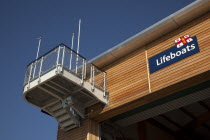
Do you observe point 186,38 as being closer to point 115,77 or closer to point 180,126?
point 115,77

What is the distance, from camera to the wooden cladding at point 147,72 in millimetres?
11859

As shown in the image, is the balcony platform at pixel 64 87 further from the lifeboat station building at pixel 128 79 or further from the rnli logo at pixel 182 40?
the rnli logo at pixel 182 40

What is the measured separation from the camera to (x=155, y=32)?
13766mm

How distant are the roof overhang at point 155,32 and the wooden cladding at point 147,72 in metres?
0.21

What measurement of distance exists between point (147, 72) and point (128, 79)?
1.08m

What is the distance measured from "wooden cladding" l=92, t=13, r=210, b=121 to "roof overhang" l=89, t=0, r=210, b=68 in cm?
21

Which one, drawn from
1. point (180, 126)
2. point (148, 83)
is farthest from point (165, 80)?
point (180, 126)

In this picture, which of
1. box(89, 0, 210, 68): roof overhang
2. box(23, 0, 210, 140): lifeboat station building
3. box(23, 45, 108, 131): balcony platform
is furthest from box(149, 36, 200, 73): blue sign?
box(23, 45, 108, 131): balcony platform

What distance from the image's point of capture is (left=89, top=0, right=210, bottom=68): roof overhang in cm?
1269

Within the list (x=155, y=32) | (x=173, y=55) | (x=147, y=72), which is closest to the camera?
(x=173, y=55)

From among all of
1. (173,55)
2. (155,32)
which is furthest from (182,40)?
(155,32)

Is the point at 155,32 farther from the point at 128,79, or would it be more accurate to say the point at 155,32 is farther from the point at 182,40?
the point at 128,79

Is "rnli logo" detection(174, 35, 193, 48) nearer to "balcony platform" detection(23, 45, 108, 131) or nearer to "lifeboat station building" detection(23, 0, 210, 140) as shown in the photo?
"lifeboat station building" detection(23, 0, 210, 140)

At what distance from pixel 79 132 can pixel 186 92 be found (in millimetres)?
5466
